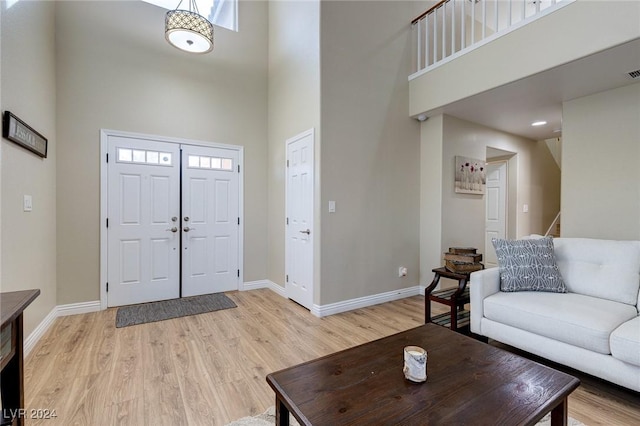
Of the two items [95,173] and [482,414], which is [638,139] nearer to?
[482,414]

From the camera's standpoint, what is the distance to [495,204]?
5.36 meters

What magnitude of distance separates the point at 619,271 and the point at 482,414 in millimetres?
2072

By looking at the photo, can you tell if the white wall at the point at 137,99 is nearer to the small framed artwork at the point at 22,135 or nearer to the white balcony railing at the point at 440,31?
the small framed artwork at the point at 22,135

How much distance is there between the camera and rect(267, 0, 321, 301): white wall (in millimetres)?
3330

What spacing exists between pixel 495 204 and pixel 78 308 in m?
6.40

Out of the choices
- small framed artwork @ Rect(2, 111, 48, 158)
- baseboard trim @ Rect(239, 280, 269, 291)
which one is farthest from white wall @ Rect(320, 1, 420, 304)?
small framed artwork @ Rect(2, 111, 48, 158)

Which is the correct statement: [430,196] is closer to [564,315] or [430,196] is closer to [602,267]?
[602,267]

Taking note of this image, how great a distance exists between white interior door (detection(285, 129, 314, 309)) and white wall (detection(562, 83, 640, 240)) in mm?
2979

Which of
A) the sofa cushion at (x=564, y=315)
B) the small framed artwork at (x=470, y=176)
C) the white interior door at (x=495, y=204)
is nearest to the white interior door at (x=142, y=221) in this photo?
the sofa cushion at (x=564, y=315)

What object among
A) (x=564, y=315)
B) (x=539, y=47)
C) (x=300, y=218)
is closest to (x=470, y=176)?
(x=539, y=47)

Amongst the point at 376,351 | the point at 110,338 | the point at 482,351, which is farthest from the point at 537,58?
the point at 110,338

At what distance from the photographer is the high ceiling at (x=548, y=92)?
2.49 metres

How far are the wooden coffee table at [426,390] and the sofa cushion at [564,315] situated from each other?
77 centimetres

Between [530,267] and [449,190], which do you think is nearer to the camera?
[530,267]
